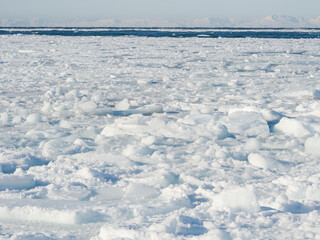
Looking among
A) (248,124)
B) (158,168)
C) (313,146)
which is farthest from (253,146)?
(158,168)

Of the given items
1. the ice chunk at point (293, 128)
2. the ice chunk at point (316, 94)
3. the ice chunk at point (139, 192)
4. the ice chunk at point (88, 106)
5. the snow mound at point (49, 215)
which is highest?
the snow mound at point (49, 215)

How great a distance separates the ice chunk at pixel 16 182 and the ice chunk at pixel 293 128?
2332 mm

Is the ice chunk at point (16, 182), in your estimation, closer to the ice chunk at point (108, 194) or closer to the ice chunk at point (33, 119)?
the ice chunk at point (108, 194)

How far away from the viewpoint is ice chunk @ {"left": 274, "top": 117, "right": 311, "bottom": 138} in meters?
3.92

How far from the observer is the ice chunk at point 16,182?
2599 mm

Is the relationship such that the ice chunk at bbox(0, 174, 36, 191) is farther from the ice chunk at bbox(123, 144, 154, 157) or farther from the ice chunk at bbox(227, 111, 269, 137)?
the ice chunk at bbox(227, 111, 269, 137)

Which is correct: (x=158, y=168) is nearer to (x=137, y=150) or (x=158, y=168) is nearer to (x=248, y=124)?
(x=137, y=150)

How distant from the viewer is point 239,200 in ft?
7.22

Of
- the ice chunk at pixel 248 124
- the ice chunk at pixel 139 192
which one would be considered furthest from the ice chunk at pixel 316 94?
the ice chunk at pixel 139 192

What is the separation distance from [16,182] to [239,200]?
4.26 feet

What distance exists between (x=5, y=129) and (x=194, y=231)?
8.87 feet

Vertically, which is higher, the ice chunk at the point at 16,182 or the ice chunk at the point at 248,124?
the ice chunk at the point at 16,182

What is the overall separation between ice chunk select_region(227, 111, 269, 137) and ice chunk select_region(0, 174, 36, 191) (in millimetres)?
1988

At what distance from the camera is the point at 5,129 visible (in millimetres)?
4137
